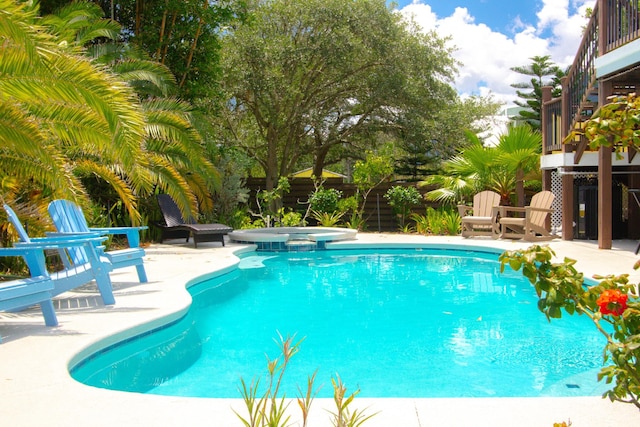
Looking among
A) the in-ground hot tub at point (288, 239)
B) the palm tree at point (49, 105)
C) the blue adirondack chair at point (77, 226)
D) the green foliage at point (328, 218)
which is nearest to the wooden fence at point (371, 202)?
the green foliage at point (328, 218)

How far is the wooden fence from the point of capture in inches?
641

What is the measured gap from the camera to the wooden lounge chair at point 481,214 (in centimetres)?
1294

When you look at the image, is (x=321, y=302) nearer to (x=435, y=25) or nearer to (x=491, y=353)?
(x=491, y=353)

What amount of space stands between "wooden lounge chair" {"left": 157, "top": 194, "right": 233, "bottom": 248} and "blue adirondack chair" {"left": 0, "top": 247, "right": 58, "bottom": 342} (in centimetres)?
697

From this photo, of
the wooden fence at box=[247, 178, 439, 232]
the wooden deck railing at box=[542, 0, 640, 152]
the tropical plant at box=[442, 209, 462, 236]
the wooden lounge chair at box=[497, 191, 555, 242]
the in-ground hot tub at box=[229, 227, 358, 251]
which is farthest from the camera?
the wooden fence at box=[247, 178, 439, 232]

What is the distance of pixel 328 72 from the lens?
17.9 meters

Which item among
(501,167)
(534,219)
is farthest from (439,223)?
(534,219)

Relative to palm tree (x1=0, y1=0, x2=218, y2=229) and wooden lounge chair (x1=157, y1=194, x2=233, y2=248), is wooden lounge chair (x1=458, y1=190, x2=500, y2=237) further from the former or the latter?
palm tree (x1=0, y1=0, x2=218, y2=229)

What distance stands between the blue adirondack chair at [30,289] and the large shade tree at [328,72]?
39.0 feet

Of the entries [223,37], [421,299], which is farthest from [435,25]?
[421,299]

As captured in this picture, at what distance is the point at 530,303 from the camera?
7.30 m

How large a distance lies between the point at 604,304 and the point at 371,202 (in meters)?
14.5

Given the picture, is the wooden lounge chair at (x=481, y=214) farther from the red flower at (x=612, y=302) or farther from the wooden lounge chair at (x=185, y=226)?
the red flower at (x=612, y=302)

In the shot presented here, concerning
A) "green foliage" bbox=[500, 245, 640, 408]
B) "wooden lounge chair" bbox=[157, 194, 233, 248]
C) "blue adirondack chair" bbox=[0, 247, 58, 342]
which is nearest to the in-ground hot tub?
"wooden lounge chair" bbox=[157, 194, 233, 248]
